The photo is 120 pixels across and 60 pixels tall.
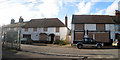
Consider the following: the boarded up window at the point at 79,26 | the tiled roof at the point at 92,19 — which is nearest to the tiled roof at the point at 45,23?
the tiled roof at the point at 92,19

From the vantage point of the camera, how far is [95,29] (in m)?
21.5

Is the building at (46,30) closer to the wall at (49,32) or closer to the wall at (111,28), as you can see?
the wall at (49,32)

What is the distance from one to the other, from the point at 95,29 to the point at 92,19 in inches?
104

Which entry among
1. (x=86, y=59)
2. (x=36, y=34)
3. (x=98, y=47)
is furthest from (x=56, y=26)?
(x=86, y=59)

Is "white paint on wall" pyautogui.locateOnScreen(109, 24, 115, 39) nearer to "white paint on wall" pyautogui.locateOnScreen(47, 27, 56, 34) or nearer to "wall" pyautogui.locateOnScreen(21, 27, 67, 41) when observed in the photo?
"wall" pyautogui.locateOnScreen(21, 27, 67, 41)

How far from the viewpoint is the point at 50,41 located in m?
25.2

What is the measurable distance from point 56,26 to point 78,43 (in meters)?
9.86

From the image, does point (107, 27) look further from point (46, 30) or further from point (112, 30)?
point (46, 30)

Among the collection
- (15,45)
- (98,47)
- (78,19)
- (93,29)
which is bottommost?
(98,47)

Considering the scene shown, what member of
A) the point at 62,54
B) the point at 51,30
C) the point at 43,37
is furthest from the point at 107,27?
the point at 62,54

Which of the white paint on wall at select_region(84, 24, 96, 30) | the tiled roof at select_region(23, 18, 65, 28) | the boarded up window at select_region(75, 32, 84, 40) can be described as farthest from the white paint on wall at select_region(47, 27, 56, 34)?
the white paint on wall at select_region(84, 24, 96, 30)

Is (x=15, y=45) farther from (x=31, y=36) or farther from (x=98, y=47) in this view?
(x=31, y=36)

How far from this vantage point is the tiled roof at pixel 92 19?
21.9 meters

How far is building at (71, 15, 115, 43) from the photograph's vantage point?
21.0 m
